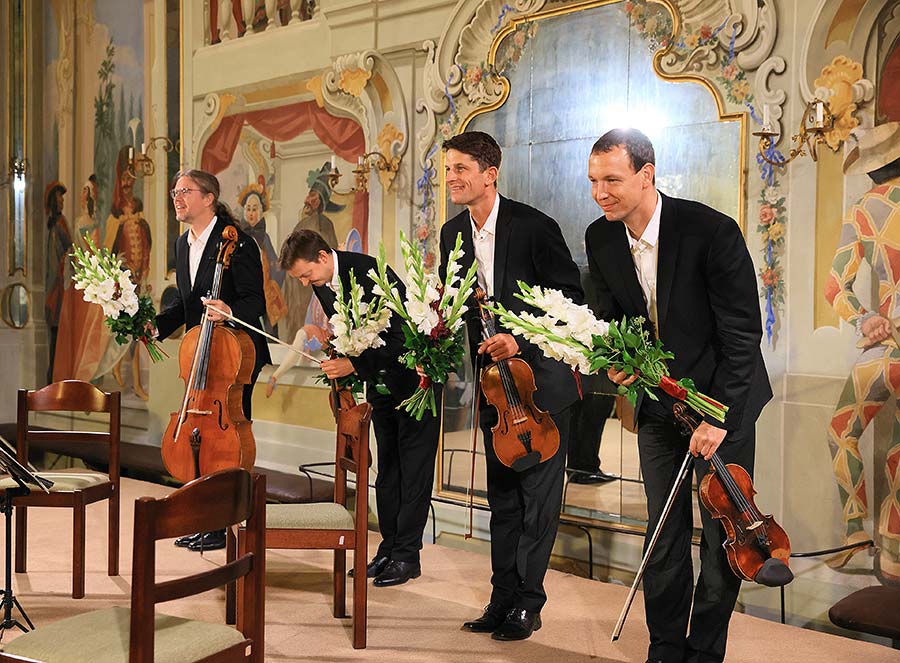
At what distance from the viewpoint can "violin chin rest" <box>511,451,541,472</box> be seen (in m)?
4.12

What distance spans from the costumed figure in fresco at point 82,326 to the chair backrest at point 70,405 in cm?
383

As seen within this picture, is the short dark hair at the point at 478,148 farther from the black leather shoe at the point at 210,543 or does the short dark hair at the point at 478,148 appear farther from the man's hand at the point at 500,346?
the black leather shoe at the point at 210,543

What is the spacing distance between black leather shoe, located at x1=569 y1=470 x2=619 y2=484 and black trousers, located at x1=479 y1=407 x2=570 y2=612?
50.5 inches

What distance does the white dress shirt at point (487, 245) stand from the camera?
4.37 meters

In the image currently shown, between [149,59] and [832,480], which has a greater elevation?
[149,59]

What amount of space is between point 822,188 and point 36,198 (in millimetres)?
7500

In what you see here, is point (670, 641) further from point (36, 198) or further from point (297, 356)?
point (36, 198)

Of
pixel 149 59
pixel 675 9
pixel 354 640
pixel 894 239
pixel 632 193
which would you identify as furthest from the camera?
pixel 149 59

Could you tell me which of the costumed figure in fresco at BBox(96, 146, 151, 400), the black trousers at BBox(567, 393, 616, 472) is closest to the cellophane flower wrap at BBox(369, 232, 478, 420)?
the black trousers at BBox(567, 393, 616, 472)

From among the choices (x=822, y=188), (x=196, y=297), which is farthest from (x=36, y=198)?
(x=822, y=188)

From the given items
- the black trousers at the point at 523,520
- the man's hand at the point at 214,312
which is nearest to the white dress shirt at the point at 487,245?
the black trousers at the point at 523,520

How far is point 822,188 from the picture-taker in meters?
4.80

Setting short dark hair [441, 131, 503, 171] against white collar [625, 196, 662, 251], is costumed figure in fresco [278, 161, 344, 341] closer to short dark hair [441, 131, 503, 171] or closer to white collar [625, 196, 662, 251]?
short dark hair [441, 131, 503, 171]

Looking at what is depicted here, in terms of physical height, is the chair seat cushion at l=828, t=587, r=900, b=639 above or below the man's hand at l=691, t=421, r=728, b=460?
below
